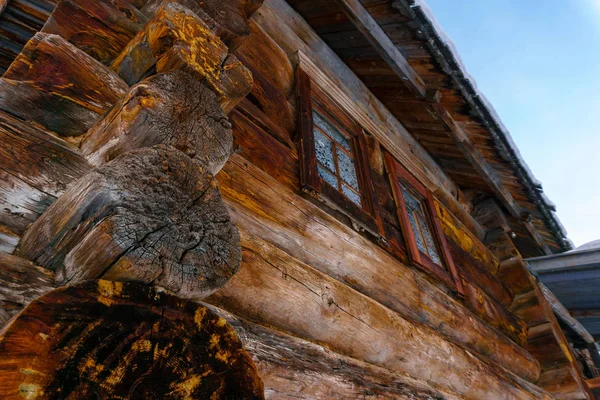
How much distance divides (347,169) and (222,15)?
155 centimetres

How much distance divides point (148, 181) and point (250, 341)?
659mm

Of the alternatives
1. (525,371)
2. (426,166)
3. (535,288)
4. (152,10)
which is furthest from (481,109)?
(152,10)

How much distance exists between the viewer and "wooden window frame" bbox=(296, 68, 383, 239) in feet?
7.38

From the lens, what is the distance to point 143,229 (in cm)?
74

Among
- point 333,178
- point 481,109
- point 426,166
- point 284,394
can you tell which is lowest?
point 284,394

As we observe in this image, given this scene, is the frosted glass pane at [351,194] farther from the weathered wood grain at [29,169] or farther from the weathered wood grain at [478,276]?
the weathered wood grain at [29,169]

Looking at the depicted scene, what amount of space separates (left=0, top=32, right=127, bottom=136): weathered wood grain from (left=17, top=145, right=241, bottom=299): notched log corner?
1.33 ft

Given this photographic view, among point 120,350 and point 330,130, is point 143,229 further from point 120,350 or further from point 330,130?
point 330,130

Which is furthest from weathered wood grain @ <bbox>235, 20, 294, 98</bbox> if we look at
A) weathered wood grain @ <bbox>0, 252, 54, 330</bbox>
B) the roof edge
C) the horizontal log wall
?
weathered wood grain @ <bbox>0, 252, 54, 330</bbox>

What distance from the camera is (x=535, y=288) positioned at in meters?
4.18

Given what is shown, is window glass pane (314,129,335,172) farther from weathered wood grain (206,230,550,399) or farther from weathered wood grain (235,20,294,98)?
weathered wood grain (206,230,550,399)

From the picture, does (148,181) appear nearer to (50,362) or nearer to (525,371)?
(50,362)

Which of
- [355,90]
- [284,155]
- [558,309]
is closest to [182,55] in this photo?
[284,155]

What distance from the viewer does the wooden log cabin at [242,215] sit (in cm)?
68
